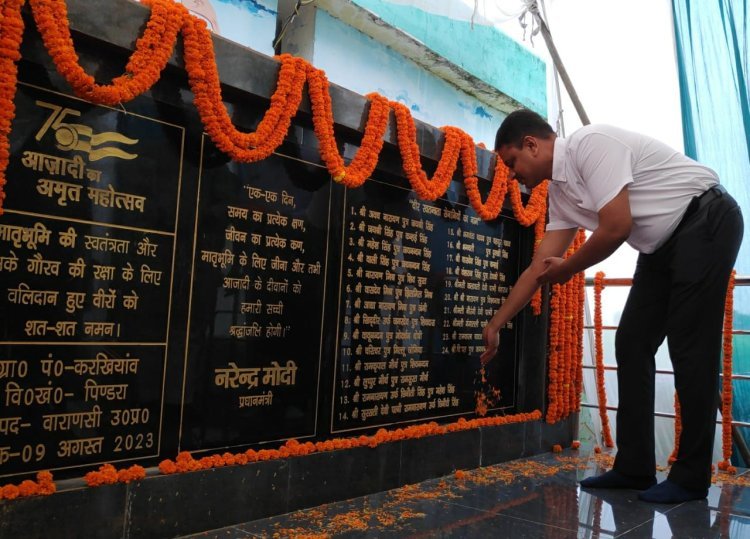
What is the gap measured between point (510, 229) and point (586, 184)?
43.5 inches

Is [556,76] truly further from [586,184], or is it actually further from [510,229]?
[586,184]

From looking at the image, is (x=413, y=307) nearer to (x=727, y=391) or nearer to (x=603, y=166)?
(x=603, y=166)

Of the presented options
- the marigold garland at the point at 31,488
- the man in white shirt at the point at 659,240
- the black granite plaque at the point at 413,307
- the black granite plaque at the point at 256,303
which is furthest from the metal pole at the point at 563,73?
the marigold garland at the point at 31,488

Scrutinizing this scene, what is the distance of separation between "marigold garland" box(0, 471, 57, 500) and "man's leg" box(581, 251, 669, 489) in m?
2.19

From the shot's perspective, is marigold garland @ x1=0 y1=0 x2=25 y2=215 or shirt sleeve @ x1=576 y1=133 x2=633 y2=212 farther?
shirt sleeve @ x1=576 y1=133 x2=633 y2=212

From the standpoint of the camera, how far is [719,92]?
442 cm

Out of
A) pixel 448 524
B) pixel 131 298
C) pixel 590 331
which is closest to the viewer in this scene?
pixel 131 298

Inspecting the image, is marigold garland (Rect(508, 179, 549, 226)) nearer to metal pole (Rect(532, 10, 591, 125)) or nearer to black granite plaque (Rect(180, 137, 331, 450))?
black granite plaque (Rect(180, 137, 331, 450))

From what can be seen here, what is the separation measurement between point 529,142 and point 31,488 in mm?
2191

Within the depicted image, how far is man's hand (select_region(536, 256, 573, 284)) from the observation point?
2.68 metres

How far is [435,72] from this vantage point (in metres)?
5.44

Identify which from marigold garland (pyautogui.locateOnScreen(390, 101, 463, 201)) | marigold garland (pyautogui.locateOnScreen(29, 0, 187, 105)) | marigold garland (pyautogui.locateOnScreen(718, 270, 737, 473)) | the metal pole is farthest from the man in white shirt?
the metal pole

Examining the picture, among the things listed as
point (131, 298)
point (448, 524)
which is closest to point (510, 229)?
point (448, 524)

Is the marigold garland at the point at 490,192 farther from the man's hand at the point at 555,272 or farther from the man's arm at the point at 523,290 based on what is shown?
the man's hand at the point at 555,272
